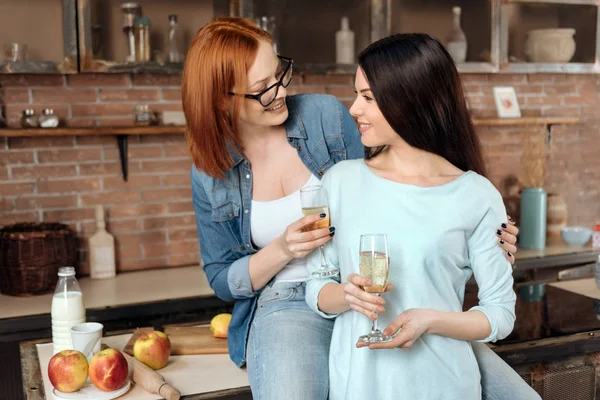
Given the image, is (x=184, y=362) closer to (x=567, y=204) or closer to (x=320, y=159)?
(x=320, y=159)

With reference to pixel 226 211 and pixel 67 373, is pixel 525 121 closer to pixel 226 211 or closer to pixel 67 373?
pixel 226 211

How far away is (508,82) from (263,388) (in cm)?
317

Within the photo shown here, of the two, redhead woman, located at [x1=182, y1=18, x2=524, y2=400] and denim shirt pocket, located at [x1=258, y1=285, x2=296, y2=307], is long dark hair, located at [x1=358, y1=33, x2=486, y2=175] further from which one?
denim shirt pocket, located at [x1=258, y1=285, x2=296, y2=307]

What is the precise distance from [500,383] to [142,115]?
2.27m

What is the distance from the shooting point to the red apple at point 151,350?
1.87 meters

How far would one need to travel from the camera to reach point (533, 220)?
399cm

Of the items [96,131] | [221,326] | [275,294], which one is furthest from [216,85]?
[96,131]

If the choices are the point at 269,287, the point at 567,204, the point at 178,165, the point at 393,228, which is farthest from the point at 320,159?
the point at 567,204

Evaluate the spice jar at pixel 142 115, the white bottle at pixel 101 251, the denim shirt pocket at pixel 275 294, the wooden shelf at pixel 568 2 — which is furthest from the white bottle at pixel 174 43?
the wooden shelf at pixel 568 2

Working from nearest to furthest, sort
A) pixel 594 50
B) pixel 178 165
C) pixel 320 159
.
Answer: pixel 320 159, pixel 178 165, pixel 594 50

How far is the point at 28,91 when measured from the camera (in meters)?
3.28

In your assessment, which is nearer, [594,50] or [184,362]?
[184,362]

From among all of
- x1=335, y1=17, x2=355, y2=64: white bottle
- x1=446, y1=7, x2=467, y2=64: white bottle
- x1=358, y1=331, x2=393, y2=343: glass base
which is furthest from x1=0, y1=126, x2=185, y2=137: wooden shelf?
x1=358, y1=331, x2=393, y2=343: glass base

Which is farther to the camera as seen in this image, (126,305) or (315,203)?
(126,305)
